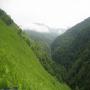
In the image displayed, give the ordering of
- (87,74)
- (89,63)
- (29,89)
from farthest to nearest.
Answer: (89,63) < (87,74) < (29,89)

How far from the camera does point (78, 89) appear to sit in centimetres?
16050

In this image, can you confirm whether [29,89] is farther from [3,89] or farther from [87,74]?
[87,74]

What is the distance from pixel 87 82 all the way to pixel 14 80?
159m

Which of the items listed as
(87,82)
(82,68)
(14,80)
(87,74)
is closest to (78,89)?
(87,82)

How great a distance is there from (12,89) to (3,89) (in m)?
0.47

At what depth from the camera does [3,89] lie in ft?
38.9

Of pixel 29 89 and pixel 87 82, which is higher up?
pixel 29 89

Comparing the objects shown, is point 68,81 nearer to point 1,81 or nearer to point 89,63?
point 89,63

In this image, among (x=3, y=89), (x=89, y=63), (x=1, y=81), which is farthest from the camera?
(x=89, y=63)

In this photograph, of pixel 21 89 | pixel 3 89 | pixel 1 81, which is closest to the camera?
pixel 3 89

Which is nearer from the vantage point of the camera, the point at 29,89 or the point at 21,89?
the point at 21,89

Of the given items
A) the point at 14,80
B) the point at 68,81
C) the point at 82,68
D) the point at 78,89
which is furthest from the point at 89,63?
the point at 14,80

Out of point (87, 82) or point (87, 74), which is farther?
point (87, 74)

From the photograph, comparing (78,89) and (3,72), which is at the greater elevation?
(3,72)
